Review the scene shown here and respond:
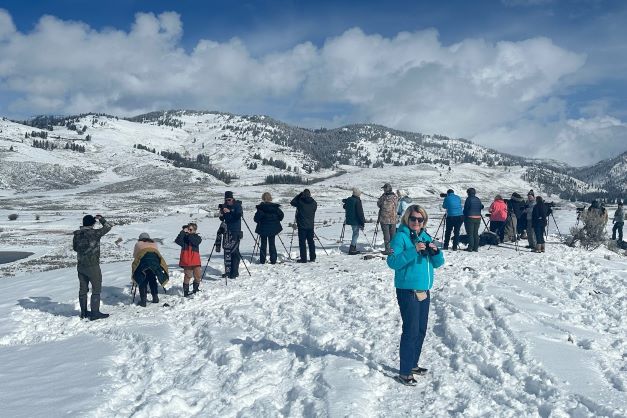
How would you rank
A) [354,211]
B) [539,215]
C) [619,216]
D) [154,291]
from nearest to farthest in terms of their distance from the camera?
[154,291] → [354,211] → [539,215] → [619,216]

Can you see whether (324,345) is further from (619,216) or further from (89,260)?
(619,216)

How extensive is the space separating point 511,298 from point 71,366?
910 cm

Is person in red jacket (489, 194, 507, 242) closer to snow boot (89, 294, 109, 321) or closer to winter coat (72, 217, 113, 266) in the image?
winter coat (72, 217, 113, 266)

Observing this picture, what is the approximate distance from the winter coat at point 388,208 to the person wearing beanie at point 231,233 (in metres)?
5.65

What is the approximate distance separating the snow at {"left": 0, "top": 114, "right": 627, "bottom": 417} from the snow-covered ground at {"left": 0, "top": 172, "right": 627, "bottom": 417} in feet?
0.10

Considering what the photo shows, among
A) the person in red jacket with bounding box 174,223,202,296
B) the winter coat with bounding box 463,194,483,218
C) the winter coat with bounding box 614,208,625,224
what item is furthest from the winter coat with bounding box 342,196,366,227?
the winter coat with bounding box 614,208,625,224

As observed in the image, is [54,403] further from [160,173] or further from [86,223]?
[160,173]

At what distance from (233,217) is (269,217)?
141 cm

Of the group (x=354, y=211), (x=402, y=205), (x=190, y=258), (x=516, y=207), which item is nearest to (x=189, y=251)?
(x=190, y=258)

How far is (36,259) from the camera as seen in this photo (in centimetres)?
Result: 2786

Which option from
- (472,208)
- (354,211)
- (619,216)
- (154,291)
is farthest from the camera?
(619,216)

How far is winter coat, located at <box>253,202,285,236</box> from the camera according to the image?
15.5 meters

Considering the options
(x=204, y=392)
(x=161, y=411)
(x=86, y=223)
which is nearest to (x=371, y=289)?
(x=204, y=392)

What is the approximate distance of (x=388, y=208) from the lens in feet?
57.1
